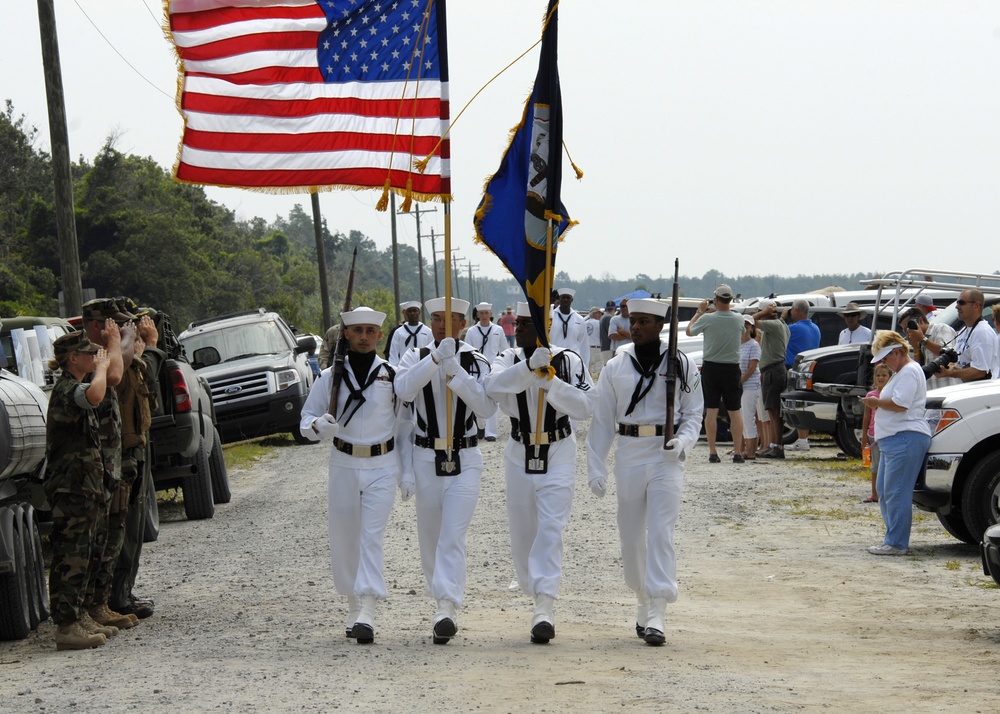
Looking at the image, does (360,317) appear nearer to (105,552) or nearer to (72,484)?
(72,484)

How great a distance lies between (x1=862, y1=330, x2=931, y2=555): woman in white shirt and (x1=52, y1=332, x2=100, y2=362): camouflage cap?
6013 mm

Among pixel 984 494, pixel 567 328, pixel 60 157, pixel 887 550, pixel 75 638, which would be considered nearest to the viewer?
pixel 75 638

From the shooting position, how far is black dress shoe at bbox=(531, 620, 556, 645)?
26.5ft

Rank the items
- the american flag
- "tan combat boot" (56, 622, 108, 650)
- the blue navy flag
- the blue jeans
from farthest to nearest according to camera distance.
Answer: the blue jeans < the american flag < the blue navy flag < "tan combat boot" (56, 622, 108, 650)

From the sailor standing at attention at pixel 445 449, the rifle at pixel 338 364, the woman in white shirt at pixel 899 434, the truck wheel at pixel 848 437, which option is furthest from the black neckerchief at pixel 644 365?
the truck wheel at pixel 848 437

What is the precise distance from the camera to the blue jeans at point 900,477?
36.6ft

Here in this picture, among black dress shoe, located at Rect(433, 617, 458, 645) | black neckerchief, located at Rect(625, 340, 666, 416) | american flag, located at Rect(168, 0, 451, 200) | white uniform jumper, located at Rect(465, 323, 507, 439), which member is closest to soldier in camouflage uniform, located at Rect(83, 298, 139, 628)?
american flag, located at Rect(168, 0, 451, 200)

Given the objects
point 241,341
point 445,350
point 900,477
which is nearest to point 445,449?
point 445,350

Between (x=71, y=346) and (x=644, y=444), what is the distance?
11.2 ft

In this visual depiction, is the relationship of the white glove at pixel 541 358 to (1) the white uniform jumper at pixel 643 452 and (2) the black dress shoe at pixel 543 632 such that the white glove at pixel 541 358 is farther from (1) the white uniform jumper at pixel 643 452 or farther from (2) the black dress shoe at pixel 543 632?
(2) the black dress shoe at pixel 543 632

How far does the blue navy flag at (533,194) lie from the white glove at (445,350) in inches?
23.4

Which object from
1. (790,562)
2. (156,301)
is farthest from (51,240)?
(790,562)

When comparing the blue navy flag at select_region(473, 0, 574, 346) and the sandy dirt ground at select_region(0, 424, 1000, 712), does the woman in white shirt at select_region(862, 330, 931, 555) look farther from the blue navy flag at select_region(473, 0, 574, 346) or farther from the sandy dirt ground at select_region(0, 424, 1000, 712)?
the blue navy flag at select_region(473, 0, 574, 346)

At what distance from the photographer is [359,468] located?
8523 millimetres
